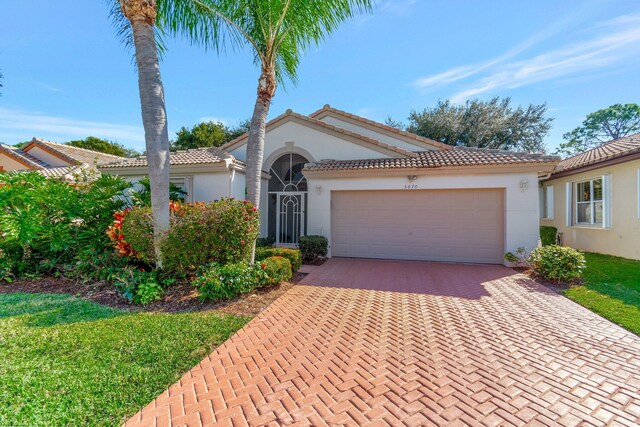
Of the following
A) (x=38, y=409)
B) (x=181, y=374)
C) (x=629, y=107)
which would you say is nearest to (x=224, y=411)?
(x=181, y=374)

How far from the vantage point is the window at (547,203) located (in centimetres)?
1628

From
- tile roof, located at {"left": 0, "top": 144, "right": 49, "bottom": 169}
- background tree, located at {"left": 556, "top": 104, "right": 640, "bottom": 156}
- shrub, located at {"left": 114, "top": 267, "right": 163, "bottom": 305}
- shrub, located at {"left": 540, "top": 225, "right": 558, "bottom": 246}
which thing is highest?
background tree, located at {"left": 556, "top": 104, "right": 640, "bottom": 156}

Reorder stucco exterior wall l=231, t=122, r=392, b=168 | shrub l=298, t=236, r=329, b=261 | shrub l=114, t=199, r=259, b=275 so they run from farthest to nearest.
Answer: stucco exterior wall l=231, t=122, r=392, b=168, shrub l=298, t=236, r=329, b=261, shrub l=114, t=199, r=259, b=275

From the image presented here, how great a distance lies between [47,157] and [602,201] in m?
41.3

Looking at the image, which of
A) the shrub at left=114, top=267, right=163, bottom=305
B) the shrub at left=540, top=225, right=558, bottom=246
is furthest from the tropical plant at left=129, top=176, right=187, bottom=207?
the shrub at left=540, top=225, right=558, bottom=246

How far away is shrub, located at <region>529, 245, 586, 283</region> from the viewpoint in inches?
330

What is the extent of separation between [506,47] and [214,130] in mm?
26497

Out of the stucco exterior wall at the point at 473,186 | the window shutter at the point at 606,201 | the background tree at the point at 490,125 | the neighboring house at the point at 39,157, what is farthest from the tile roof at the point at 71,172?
the background tree at the point at 490,125

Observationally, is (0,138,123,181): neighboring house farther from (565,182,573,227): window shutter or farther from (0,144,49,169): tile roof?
(565,182,573,227): window shutter

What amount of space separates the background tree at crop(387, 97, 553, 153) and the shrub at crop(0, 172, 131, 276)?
27.2m

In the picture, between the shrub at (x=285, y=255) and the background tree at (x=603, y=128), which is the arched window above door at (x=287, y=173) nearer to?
the shrub at (x=285, y=255)

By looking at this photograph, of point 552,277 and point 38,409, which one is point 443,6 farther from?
point 38,409

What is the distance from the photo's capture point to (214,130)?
29.0 meters

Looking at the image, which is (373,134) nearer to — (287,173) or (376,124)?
(376,124)
